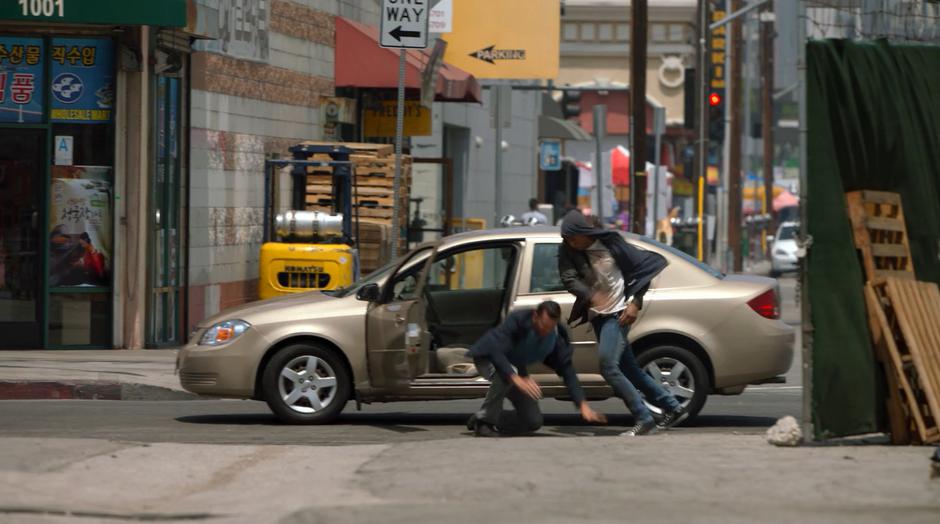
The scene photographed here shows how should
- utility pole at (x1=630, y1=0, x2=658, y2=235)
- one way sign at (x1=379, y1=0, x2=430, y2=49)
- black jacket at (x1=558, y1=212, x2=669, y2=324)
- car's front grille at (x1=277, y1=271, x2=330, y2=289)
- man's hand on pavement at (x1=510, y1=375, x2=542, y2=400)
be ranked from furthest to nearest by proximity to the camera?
1. utility pole at (x1=630, y1=0, x2=658, y2=235)
2. car's front grille at (x1=277, y1=271, x2=330, y2=289)
3. one way sign at (x1=379, y1=0, x2=430, y2=49)
4. black jacket at (x1=558, y1=212, x2=669, y2=324)
5. man's hand on pavement at (x1=510, y1=375, x2=542, y2=400)

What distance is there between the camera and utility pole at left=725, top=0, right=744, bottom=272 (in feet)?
161

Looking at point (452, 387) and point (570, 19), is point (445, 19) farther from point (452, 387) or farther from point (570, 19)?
point (570, 19)

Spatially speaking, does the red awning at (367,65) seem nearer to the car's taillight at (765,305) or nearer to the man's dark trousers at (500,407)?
the car's taillight at (765,305)

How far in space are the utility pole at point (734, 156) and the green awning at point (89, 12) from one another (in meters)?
31.9

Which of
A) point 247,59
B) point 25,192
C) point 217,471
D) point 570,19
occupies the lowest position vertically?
point 217,471

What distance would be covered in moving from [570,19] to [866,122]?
62115 millimetres

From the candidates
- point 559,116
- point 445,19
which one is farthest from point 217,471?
point 559,116

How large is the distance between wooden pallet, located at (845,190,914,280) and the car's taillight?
1.96 meters

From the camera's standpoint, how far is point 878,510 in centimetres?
Answer: 840

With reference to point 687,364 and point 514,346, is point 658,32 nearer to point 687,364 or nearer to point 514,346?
point 687,364

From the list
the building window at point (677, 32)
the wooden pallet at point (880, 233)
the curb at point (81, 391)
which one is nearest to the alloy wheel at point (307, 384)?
the curb at point (81, 391)

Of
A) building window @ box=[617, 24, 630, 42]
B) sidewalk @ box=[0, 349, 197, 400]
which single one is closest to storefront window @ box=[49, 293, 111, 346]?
sidewalk @ box=[0, 349, 197, 400]

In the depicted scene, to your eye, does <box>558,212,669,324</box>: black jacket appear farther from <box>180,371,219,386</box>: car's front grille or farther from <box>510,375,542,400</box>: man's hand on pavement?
<box>180,371,219,386</box>: car's front grille

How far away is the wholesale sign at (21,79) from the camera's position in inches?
708
